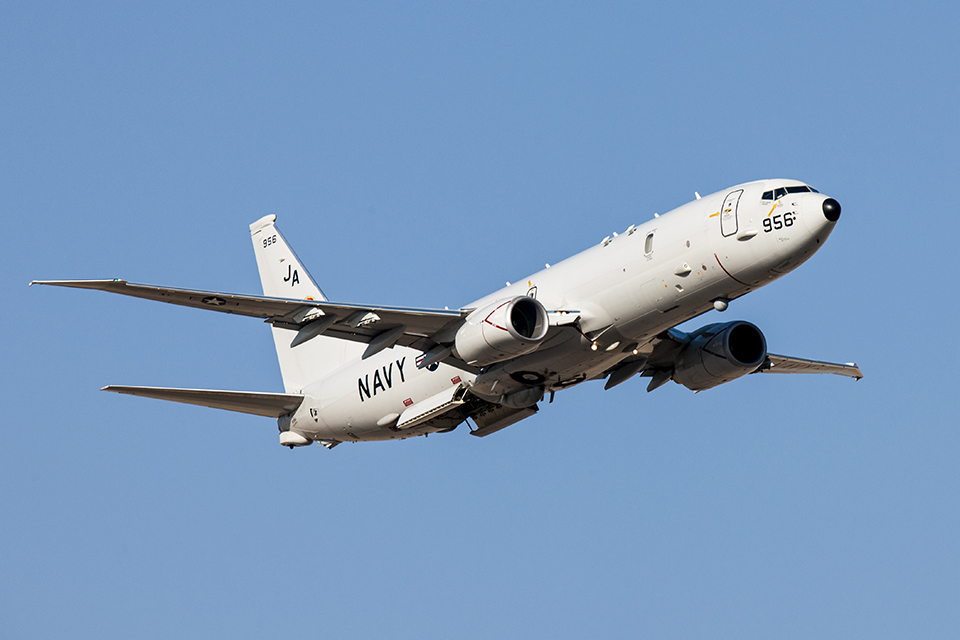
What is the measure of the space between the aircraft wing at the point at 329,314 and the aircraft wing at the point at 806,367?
13597 millimetres

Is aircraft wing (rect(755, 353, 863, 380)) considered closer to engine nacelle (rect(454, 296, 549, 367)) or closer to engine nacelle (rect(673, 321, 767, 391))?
engine nacelle (rect(673, 321, 767, 391))

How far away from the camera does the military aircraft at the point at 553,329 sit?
32.5 meters

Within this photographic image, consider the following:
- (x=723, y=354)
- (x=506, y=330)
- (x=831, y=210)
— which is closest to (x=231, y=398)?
(x=506, y=330)

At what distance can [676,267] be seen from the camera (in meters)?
33.1

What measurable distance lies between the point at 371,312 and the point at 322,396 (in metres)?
8.81

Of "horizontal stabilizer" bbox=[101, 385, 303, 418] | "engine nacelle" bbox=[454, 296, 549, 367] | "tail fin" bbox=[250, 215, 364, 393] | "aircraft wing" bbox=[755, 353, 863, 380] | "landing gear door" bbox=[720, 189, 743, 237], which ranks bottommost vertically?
"aircraft wing" bbox=[755, 353, 863, 380]

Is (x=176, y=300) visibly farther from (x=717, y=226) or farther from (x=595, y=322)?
(x=717, y=226)

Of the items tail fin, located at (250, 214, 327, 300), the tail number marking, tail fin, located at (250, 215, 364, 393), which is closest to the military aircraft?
the tail number marking

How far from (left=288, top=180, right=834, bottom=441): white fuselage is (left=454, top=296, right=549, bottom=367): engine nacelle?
0.94 metres

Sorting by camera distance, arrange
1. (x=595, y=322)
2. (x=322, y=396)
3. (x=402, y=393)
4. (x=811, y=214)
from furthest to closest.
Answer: (x=322, y=396) < (x=402, y=393) < (x=595, y=322) < (x=811, y=214)

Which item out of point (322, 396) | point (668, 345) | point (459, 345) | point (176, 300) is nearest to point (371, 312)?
point (459, 345)

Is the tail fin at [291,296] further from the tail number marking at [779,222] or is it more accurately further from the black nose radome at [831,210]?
the black nose radome at [831,210]

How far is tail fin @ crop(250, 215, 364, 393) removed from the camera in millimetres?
45406

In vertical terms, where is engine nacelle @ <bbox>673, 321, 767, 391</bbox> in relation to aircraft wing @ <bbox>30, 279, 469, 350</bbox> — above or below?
below
